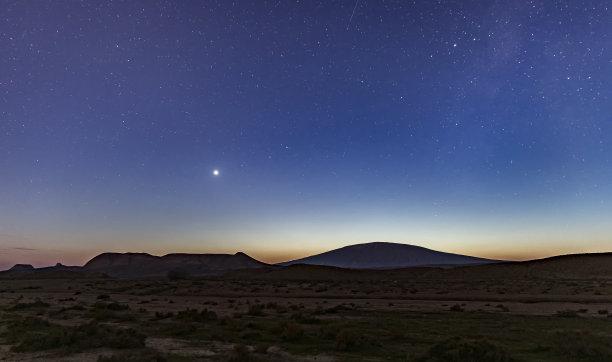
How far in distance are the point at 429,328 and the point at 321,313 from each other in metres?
9.04

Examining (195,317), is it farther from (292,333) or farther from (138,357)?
(138,357)

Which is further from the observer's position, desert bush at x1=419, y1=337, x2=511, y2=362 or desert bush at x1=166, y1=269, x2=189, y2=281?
desert bush at x1=166, y1=269, x2=189, y2=281

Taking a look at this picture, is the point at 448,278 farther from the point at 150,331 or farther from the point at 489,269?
the point at 150,331

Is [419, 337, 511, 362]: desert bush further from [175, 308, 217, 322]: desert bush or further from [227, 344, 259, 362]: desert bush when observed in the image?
[175, 308, 217, 322]: desert bush

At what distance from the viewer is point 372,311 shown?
3075 centimetres

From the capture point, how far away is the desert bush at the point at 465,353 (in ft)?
44.2

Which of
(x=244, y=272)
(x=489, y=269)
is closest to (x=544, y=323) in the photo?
(x=489, y=269)

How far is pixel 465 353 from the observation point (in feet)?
45.2

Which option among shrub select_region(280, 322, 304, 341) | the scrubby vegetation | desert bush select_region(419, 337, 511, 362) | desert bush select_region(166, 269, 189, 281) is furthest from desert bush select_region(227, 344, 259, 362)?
desert bush select_region(166, 269, 189, 281)

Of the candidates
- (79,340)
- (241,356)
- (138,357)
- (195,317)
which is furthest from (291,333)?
(195,317)

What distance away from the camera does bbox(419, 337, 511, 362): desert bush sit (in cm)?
1348

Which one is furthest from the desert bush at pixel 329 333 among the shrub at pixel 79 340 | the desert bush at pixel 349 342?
the shrub at pixel 79 340

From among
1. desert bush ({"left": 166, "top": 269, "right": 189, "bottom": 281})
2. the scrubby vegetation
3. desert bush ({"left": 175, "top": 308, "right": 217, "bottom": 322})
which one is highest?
desert bush ({"left": 166, "top": 269, "right": 189, "bottom": 281})

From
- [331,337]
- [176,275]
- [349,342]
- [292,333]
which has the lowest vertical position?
[331,337]
